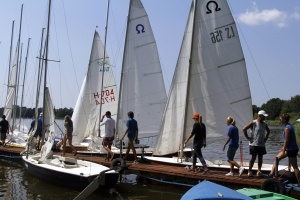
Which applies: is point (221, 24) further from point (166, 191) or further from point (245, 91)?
point (166, 191)

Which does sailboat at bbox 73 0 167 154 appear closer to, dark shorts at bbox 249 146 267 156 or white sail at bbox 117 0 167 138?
white sail at bbox 117 0 167 138

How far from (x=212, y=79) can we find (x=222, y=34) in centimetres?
144

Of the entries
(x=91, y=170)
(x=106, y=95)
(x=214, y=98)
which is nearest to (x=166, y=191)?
(x=91, y=170)

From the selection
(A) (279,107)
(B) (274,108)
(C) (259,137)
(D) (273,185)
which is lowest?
(D) (273,185)

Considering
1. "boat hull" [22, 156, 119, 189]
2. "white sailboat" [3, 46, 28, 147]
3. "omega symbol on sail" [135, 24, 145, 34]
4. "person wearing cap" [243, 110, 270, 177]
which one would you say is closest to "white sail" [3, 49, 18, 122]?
"white sailboat" [3, 46, 28, 147]

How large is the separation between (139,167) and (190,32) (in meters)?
4.53

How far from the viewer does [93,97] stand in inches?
797

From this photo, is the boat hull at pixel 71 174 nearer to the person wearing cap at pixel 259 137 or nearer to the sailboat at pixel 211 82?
the sailboat at pixel 211 82

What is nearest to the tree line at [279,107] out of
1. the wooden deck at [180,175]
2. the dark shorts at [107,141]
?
the dark shorts at [107,141]

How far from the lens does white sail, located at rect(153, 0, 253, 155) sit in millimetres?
12055

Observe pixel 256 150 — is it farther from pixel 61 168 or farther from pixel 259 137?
pixel 61 168

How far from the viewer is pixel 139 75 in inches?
667

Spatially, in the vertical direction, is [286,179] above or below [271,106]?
below

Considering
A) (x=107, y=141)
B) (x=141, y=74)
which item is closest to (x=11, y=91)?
(x=141, y=74)
